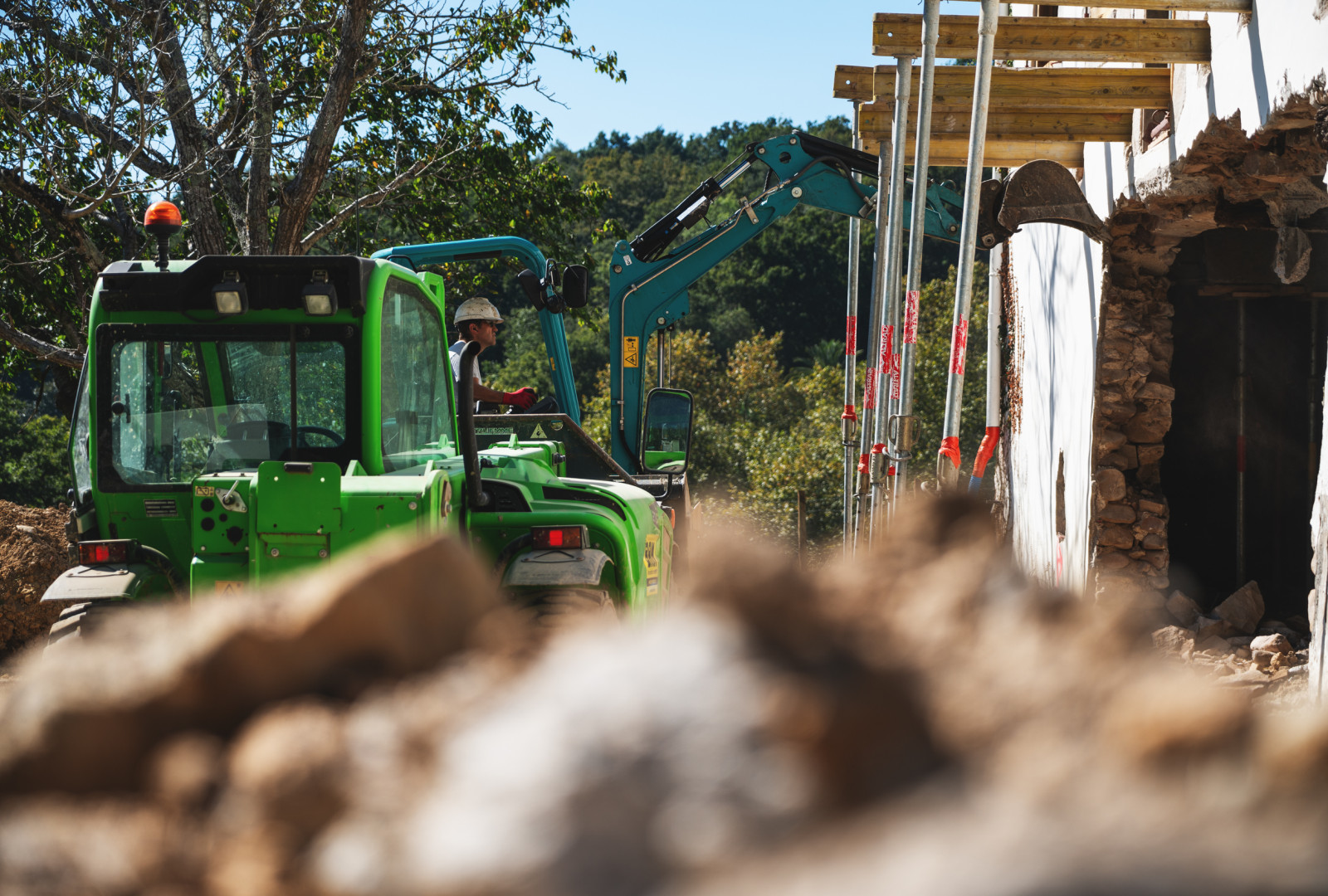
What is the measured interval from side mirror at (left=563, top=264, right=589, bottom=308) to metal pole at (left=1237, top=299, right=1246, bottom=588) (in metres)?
4.85

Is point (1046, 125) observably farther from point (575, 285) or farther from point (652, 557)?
point (652, 557)

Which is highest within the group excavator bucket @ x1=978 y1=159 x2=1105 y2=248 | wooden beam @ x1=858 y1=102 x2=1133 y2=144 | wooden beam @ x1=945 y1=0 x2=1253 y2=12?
wooden beam @ x1=945 y1=0 x2=1253 y2=12

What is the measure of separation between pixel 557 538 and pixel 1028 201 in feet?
13.3

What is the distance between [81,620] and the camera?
10.8ft

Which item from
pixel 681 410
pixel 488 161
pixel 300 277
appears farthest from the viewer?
pixel 488 161

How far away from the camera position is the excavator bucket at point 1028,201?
6.41 meters

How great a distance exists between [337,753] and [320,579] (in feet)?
1.04

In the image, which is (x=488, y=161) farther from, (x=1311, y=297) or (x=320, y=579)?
(x=320, y=579)

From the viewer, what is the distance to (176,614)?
130cm

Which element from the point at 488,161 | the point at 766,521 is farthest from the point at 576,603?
the point at 766,521

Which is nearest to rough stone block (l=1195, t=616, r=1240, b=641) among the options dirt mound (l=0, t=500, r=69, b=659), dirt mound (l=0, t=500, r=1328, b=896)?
dirt mound (l=0, t=500, r=1328, b=896)

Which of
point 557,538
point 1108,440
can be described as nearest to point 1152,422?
point 1108,440

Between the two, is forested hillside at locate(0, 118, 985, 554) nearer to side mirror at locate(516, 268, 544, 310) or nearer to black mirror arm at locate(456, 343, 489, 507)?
side mirror at locate(516, 268, 544, 310)

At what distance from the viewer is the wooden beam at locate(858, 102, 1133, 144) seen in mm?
6848
